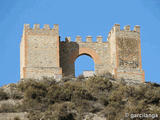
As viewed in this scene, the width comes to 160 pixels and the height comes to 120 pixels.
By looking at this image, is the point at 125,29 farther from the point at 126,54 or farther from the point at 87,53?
the point at 87,53

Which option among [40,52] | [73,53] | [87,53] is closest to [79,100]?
[40,52]

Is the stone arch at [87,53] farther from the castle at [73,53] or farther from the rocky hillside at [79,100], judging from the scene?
the rocky hillside at [79,100]

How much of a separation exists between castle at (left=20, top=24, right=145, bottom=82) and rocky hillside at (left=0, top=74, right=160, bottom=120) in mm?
2073

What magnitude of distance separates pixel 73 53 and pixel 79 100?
9.02 m

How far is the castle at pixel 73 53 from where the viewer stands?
38.5 meters

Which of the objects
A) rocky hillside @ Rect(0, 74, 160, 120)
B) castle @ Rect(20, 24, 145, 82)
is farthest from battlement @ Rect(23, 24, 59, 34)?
rocky hillside @ Rect(0, 74, 160, 120)

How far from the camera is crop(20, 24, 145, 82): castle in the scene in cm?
3850

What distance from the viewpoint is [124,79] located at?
127 feet

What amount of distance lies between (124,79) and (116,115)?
8.72m

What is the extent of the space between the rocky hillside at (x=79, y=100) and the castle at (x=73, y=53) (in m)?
2.07

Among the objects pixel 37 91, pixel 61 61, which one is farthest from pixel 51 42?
pixel 37 91

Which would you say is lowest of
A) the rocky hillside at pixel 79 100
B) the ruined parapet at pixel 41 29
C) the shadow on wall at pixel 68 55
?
the rocky hillside at pixel 79 100

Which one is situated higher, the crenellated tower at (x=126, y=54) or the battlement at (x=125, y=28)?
the battlement at (x=125, y=28)

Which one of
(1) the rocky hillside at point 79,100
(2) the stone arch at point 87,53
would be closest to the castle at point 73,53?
(2) the stone arch at point 87,53
